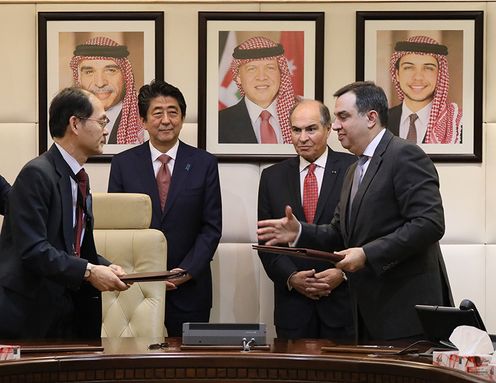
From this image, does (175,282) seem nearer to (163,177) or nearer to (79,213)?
(163,177)

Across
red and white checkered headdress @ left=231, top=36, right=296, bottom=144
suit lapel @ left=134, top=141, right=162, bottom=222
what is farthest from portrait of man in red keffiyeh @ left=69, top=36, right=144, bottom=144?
red and white checkered headdress @ left=231, top=36, right=296, bottom=144

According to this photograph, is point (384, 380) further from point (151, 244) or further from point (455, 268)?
point (455, 268)

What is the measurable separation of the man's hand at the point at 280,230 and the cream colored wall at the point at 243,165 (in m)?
1.33

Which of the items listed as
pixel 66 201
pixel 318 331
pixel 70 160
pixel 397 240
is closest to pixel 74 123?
pixel 70 160

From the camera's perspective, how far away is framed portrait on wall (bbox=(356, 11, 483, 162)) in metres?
5.27

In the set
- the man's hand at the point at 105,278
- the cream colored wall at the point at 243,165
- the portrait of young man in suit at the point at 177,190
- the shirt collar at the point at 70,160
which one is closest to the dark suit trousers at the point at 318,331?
the portrait of young man in suit at the point at 177,190

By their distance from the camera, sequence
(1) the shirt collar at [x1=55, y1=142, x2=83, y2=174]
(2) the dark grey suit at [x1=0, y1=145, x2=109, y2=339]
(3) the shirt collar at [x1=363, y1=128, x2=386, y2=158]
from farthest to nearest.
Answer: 1. (3) the shirt collar at [x1=363, y1=128, x2=386, y2=158]
2. (1) the shirt collar at [x1=55, y1=142, x2=83, y2=174]
3. (2) the dark grey suit at [x1=0, y1=145, x2=109, y2=339]

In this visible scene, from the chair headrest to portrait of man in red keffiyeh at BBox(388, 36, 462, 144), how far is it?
1.65m

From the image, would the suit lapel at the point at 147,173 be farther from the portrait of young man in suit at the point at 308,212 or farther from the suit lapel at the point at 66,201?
the suit lapel at the point at 66,201

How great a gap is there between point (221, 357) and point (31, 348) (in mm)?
605

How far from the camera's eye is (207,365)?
302cm

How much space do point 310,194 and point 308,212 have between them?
4.0 inches

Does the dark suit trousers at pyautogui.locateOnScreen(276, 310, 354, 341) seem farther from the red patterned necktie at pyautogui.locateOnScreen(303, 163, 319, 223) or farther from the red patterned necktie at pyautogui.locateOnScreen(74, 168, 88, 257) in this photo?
the red patterned necktie at pyautogui.locateOnScreen(74, 168, 88, 257)

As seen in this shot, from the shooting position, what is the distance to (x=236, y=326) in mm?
3273
